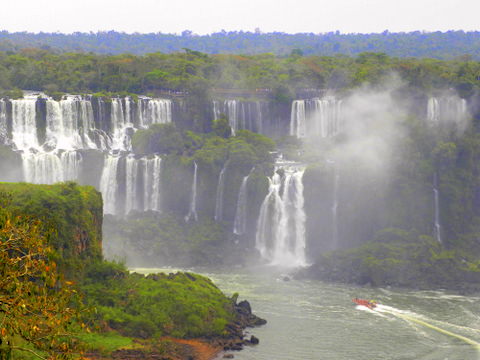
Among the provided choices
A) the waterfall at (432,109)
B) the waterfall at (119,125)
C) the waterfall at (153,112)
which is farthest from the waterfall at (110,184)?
the waterfall at (432,109)

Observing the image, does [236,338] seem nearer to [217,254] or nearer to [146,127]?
[217,254]

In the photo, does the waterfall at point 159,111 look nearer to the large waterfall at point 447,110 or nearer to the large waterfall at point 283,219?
the large waterfall at point 283,219

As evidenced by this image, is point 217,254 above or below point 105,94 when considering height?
below

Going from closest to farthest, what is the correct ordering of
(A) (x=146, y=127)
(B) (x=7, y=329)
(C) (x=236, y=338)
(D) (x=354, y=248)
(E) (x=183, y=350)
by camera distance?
(B) (x=7, y=329), (E) (x=183, y=350), (C) (x=236, y=338), (D) (x=354, y=248), (A) (x=146, y=127)

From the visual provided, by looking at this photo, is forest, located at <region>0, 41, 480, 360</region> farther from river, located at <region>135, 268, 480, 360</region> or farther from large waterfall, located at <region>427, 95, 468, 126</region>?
river, located at <region>135, 268, 480, 360</region>

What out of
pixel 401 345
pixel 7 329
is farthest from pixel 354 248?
pixel 7 329

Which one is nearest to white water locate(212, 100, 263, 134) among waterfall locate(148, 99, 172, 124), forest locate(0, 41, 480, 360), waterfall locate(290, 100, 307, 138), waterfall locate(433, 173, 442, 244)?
forest locate(0, 41, 480, 360)
